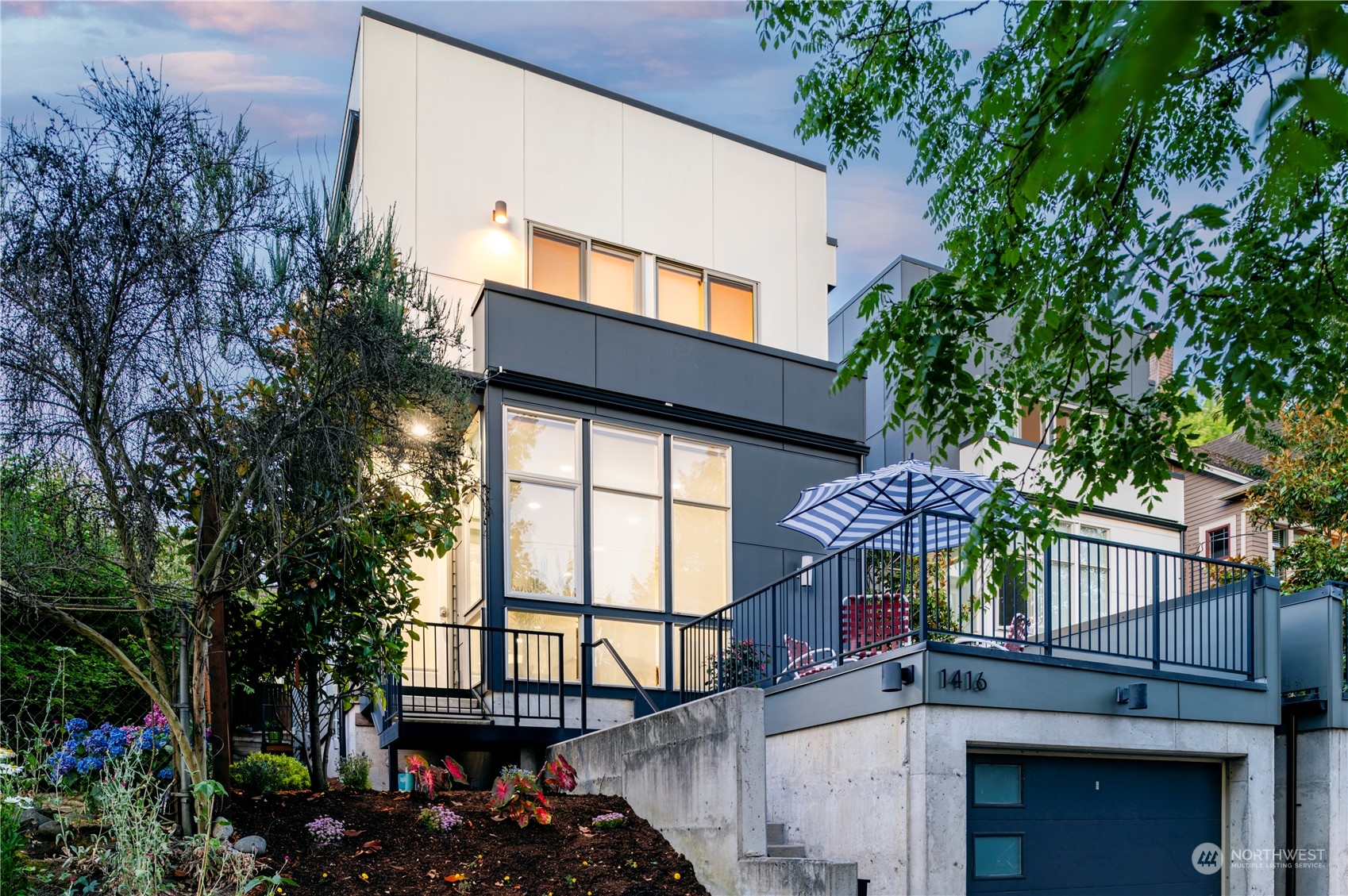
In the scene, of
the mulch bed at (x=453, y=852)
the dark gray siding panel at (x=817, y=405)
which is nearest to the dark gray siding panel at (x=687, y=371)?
the dark gray siding panel at (x=817, y=405)

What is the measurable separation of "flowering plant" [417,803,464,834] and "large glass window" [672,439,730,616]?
493 cm

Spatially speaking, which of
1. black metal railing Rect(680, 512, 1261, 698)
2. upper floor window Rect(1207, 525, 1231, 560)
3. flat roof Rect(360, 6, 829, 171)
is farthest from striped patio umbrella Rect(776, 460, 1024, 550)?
upper floor window Rect(1207, 525, 1231, 560)

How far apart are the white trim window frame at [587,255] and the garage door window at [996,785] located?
7.24 meters

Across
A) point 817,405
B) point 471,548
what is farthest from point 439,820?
point 817,405

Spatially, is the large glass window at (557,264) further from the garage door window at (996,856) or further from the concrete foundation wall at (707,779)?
the garage door window at (996,856)

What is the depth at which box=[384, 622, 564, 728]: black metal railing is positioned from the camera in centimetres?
1004

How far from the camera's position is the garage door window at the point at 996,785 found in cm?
729

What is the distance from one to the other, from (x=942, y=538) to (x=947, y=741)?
10.7 ft

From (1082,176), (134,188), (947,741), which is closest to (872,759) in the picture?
(947,741)

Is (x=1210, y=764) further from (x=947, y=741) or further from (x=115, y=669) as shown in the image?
(x=115, y=669)

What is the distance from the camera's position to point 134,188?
6008 mm

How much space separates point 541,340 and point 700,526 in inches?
111

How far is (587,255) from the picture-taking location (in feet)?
43.9

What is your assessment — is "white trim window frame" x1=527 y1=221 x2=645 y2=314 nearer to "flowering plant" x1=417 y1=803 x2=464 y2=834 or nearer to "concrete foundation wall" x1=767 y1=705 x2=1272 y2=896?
"concrete foundation wall" x1=767 y1=705 x2=1272 y2=896
